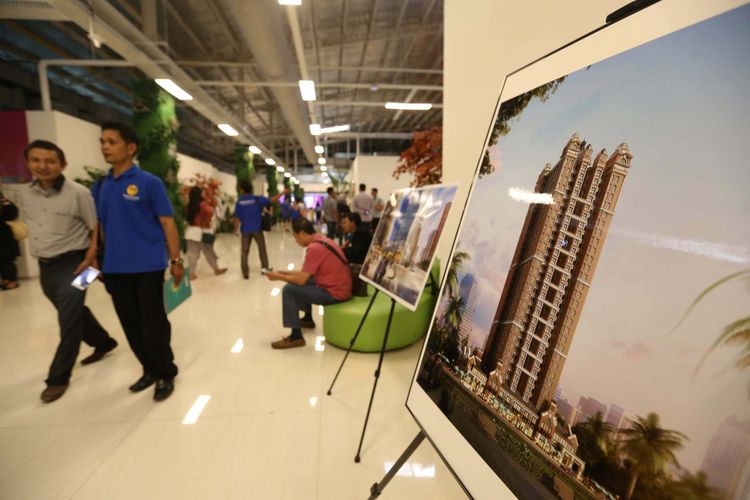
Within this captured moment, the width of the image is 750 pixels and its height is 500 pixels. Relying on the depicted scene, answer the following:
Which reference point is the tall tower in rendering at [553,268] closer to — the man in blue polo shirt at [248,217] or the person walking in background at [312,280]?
the person walking in background at [312,280]

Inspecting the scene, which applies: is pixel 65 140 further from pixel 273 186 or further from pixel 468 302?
pixel 273 186

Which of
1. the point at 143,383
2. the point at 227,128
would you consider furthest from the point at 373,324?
the point at 227,128

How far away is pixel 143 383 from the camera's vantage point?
2389mm

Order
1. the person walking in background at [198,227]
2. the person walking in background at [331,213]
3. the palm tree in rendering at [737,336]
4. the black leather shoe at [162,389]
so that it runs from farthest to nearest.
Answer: the person walking in background at [331,213] → the person walking in background at [198,227] → the black leather shoe at [162,389] → the palm tree in rendering at [737,336]

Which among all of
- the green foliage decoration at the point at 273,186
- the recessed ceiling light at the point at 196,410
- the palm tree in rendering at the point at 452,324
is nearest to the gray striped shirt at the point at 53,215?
the recessed ceiling light at the point at 196,410

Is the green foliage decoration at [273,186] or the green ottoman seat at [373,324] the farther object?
the green foliage decoration at [273,186]

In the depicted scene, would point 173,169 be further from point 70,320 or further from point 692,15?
point 692,15

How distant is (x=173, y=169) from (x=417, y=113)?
1043 centimetres

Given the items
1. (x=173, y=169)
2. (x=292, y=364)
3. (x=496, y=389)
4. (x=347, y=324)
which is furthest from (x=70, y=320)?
(x=173, y=169)

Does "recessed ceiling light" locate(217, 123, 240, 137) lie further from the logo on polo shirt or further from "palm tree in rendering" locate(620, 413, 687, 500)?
"palm tree in rendering" locate(620, 413, 687, 500)

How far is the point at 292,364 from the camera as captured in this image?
9.09 ft

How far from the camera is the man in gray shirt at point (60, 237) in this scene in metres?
2.08

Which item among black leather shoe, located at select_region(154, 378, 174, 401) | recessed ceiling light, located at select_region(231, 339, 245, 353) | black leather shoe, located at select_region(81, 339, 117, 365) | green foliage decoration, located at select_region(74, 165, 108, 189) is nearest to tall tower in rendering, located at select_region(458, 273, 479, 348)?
black leather shoe, located at select_region(154, 378, 174, 401)

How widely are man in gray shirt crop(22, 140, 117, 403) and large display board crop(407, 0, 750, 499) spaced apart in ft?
8.33
